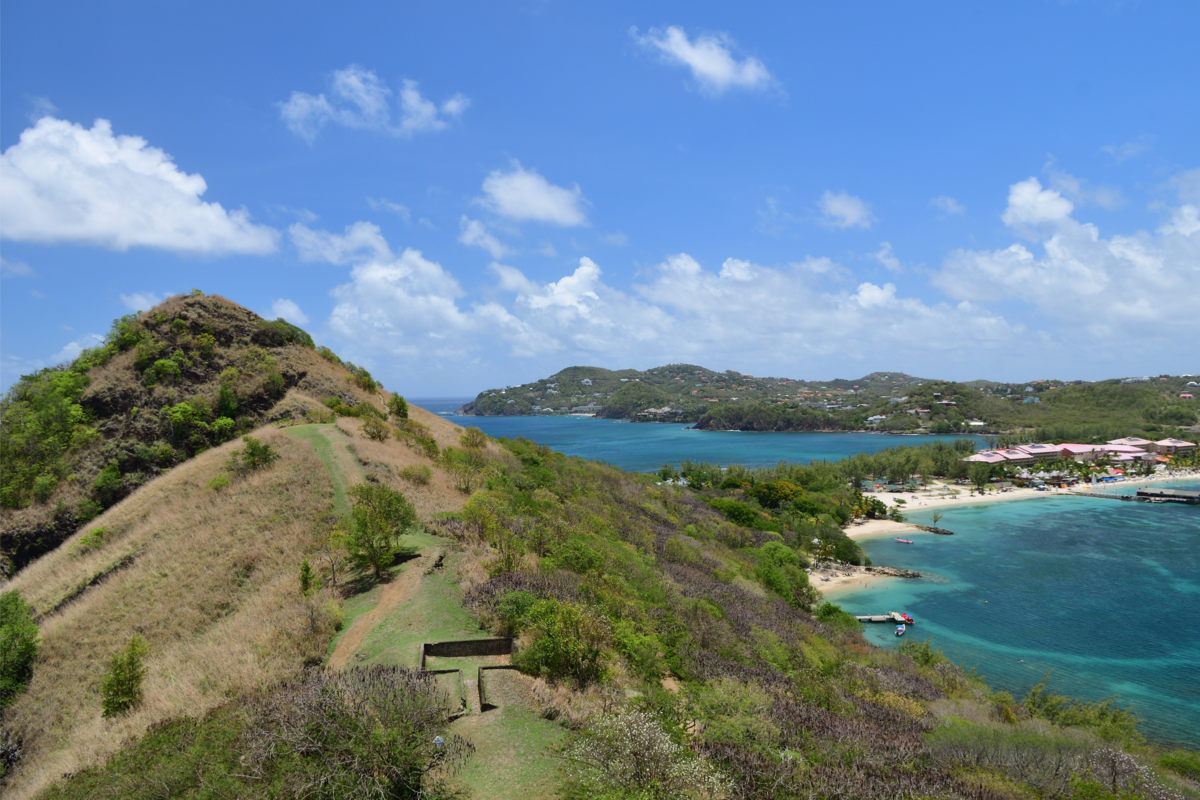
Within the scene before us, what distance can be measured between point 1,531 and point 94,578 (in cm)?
1686

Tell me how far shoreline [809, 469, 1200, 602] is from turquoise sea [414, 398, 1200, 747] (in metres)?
1.46

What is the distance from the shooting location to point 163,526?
22.7 m

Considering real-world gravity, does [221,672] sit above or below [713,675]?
above

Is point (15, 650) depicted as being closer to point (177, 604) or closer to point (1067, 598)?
point (177, 604)

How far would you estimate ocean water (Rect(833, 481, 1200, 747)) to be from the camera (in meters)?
30.4

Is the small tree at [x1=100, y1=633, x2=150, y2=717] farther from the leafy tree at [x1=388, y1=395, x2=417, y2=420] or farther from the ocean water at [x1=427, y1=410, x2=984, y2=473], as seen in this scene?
the ocean water at [x1=427, y1=410, x2=984, y2=473]

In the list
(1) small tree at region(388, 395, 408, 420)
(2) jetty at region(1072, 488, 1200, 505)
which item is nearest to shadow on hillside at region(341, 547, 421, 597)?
(1) small tree at region(388, 395, 408, 420)

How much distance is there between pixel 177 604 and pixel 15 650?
455cm

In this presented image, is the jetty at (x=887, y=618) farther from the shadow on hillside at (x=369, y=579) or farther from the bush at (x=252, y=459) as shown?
the bush at (x=252, y=459)

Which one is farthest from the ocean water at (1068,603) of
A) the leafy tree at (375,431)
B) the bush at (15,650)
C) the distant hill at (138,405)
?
the distant hill at (138,405)

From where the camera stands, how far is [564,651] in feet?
36.7

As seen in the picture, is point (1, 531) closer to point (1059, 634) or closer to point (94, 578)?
point (94, 578)

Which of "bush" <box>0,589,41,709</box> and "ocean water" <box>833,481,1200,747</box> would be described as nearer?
"bush" <box>0,589,41,709</box>

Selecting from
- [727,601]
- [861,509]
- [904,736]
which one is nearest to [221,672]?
[904,736]
